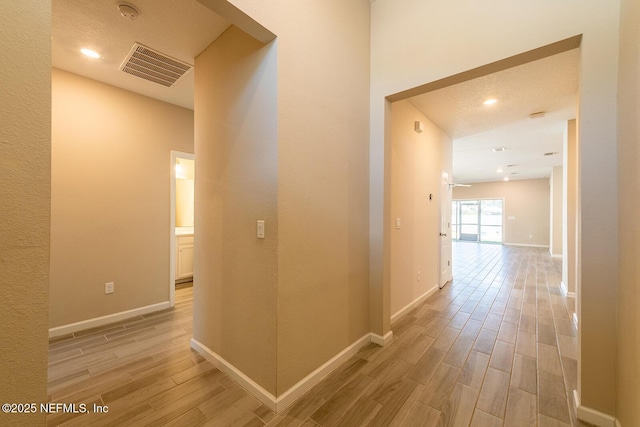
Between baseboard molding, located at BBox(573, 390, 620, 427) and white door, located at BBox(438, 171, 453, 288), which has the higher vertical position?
white door, located at BBox(438, 171, 453, 288)

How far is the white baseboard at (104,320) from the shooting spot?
8.92ft

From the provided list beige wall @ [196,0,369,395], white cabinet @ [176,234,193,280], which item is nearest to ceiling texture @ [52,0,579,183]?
beige wall @ [196,0,369,395]

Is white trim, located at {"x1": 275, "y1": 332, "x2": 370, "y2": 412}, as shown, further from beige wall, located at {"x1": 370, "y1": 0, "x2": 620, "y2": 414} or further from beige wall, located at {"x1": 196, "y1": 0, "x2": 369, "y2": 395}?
beige wall, located at {"x1": 370, "y1": 0, "x2": 620, "y2": 414}

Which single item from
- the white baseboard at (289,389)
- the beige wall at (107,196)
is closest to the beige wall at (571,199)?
the white baseboard at (289,389)

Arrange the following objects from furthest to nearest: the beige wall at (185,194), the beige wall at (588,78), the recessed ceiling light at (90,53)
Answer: the beige wall at (185,194) → the recessed ceiling light at (90,53) → the beige wall at (588,78)

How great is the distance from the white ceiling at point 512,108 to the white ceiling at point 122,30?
2.52m

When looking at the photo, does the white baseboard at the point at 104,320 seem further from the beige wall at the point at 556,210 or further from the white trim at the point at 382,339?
the beige wall at the point at 556,210

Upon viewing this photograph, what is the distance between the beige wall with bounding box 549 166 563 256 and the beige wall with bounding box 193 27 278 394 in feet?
28.6

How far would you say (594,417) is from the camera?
154cm

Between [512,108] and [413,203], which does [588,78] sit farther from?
[512,108]

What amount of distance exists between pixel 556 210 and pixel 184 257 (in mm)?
9396

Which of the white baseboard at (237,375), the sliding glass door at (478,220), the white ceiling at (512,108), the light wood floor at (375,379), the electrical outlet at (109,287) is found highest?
the white ceiling at (512,108)

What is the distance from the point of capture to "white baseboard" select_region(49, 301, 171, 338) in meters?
2.72

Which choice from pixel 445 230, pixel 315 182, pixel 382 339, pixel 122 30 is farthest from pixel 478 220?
pixel 122 30
